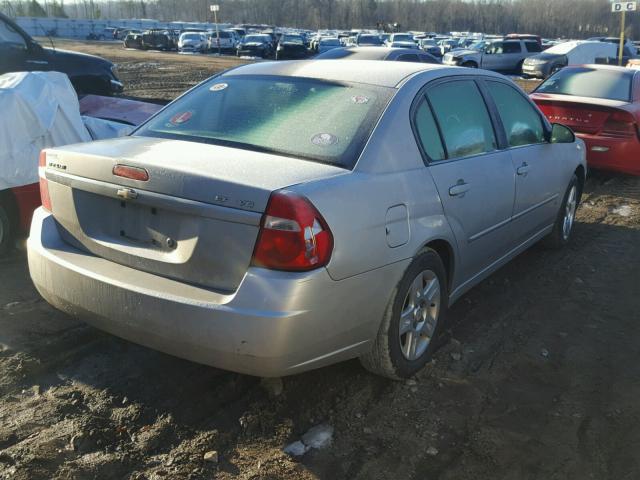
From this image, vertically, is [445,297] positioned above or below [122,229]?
below

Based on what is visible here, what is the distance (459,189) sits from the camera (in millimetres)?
3727

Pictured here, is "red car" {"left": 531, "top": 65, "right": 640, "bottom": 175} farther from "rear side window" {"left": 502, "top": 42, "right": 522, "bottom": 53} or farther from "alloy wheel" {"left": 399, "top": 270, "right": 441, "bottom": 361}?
"rear side window" {"left": 502, "top": 42, "right": 522, "bottom": 53}

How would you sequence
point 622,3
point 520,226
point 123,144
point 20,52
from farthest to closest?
point 622,3
point 20,52
point 520,226
point 123,144

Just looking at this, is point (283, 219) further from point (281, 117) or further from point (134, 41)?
point (134, 41)

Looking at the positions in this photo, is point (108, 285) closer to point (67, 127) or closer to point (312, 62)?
point (312, 62)

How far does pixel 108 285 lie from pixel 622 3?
17.8 m

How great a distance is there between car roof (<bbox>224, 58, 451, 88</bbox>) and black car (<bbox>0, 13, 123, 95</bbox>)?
7.34m

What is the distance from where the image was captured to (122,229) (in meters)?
3.01

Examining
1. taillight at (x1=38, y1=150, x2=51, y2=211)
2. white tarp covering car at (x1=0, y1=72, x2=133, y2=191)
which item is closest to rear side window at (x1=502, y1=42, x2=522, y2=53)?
white tarp covering car at (x1=0, y1=72, x2=133, y2=191)

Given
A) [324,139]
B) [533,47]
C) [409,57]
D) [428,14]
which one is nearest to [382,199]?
[324,139]

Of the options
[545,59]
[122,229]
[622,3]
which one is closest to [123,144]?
[122,229]

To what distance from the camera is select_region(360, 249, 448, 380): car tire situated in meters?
3.23

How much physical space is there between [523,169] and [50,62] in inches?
352

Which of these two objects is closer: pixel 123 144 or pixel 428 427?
pixel 428 427
